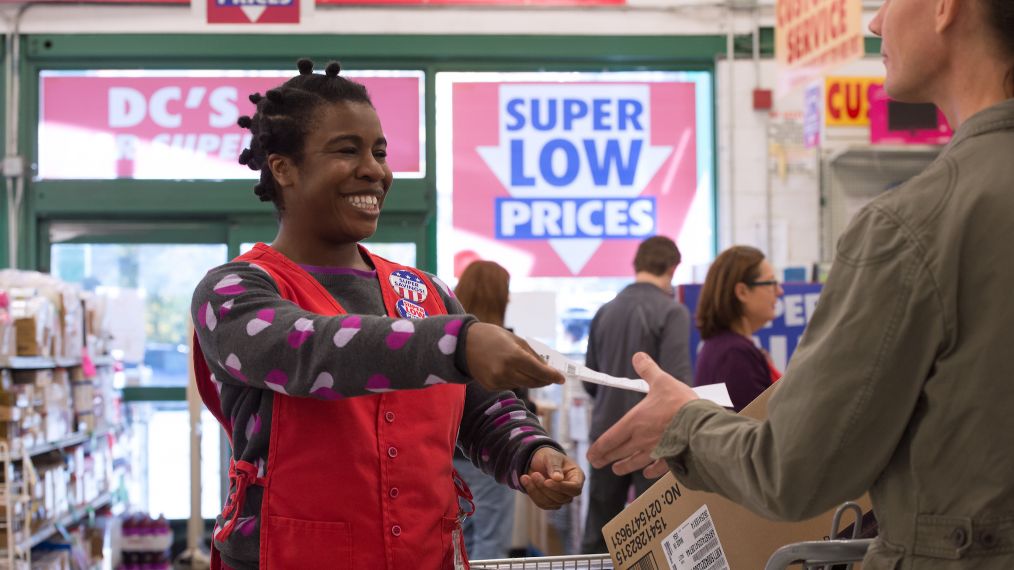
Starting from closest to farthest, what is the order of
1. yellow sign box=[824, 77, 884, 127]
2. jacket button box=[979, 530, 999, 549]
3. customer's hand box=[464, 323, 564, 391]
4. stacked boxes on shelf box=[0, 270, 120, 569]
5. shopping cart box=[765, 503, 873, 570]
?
1. jacket button box=[979, 530, 999, 549]
2. customer's hand box=[464, 323, 564, 391]
3. shopping cart box=[765, 503, 873, 570]
4. stacked boxes on shelf box=[0, 270, 120, 569]
5. yellow sign box=[824, 77, 884, 127]

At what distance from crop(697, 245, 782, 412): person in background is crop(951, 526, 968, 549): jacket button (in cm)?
279

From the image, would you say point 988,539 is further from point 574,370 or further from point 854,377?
point 574,370

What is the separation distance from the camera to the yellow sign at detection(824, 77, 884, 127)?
23.5 feet

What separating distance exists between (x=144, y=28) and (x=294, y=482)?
6.73 meters

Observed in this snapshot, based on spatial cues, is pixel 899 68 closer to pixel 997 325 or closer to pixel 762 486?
pixel 997 325

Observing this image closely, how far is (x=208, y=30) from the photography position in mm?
7445

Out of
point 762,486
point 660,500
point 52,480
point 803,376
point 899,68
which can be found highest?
point 899,68

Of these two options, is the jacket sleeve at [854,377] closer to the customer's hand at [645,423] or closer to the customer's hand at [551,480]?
the customer's hand at [645,423]

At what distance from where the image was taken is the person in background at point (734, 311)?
3.87 meters

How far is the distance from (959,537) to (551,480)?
66 cm

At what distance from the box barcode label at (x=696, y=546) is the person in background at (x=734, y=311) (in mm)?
2087

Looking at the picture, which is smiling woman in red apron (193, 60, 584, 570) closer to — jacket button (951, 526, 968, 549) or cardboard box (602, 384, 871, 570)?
cardboard box (602, 384, 871, 570)

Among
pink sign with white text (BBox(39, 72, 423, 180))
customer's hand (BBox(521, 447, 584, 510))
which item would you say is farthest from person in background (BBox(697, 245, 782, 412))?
pink sign with white text (BBox(39, 72, 423, 180))

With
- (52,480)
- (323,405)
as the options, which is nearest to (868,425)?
(323,405)
